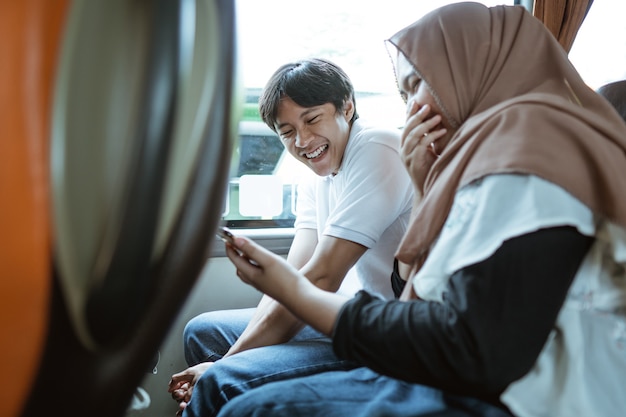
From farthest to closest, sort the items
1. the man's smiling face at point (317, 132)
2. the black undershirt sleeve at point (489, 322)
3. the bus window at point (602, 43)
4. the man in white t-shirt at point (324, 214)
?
the bus window at point (602, 43) < the man's smiling face at point (317, 132) < the man in white t-shirt at point (324, 214) < the black undershirt sleeve at point (489, 322)

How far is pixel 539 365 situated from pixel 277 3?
4.92ft

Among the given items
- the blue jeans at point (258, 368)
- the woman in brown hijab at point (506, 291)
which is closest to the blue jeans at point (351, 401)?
the woman in brown hijab at point (506, 291)

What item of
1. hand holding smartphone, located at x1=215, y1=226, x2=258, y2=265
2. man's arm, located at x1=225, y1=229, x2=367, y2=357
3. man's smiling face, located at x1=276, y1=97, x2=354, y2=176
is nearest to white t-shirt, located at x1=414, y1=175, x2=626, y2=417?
hand holding smartphone, located at x1=215, y1=226, x2=258, y2=265

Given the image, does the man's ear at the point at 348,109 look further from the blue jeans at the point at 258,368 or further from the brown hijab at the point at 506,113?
the blue jeans at the point at 258,368

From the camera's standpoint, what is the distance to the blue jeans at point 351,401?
2.87 feet

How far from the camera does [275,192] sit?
2121 millimetres

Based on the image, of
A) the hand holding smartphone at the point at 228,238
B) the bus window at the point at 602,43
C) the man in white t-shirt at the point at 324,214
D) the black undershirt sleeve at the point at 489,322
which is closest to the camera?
the black undershirt sleeve at the point at 489,322

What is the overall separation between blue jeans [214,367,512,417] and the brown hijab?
8.5 inches

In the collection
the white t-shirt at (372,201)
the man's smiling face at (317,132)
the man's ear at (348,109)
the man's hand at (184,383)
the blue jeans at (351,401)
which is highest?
the man's ear at (348,109)

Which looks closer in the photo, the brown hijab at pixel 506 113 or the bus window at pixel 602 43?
the brown hijab at pixel 506 113

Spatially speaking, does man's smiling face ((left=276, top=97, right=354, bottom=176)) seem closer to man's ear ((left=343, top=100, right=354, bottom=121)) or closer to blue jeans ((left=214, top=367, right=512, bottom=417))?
man's ear ((left=343, top=100, right=354, bottom=121))

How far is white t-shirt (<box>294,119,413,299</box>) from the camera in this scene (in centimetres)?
142

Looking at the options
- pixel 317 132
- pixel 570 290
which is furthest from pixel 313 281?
pixel 570 290

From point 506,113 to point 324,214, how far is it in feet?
2.83
